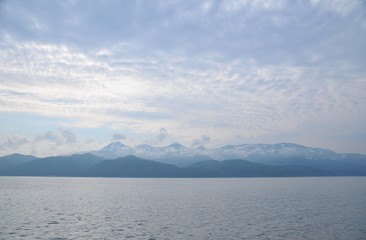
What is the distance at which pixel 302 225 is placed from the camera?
182 ft

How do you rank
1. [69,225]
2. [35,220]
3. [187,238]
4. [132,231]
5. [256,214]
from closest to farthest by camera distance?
[187,238], [132,231], [69,225], [35,220], [256,214]

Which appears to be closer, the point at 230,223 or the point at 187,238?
the point at 187,238

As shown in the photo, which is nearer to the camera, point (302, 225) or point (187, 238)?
point (187, 238)

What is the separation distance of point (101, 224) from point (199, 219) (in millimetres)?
17844

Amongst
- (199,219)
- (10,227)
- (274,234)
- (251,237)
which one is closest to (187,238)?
(251,237)

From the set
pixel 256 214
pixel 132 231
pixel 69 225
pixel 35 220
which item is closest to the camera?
pixel 132 231

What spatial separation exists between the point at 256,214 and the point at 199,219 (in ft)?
45.0

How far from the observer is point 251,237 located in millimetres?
45812

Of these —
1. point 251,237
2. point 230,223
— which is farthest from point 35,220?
point 251,237

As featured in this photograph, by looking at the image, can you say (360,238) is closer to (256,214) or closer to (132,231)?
(256,214)

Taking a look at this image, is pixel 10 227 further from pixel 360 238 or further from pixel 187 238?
pixel 360 238

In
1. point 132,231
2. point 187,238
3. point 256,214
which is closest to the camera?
point 187,238

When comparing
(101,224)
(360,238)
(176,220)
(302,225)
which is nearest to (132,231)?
(101,224)

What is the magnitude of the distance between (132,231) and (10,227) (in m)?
19.0
